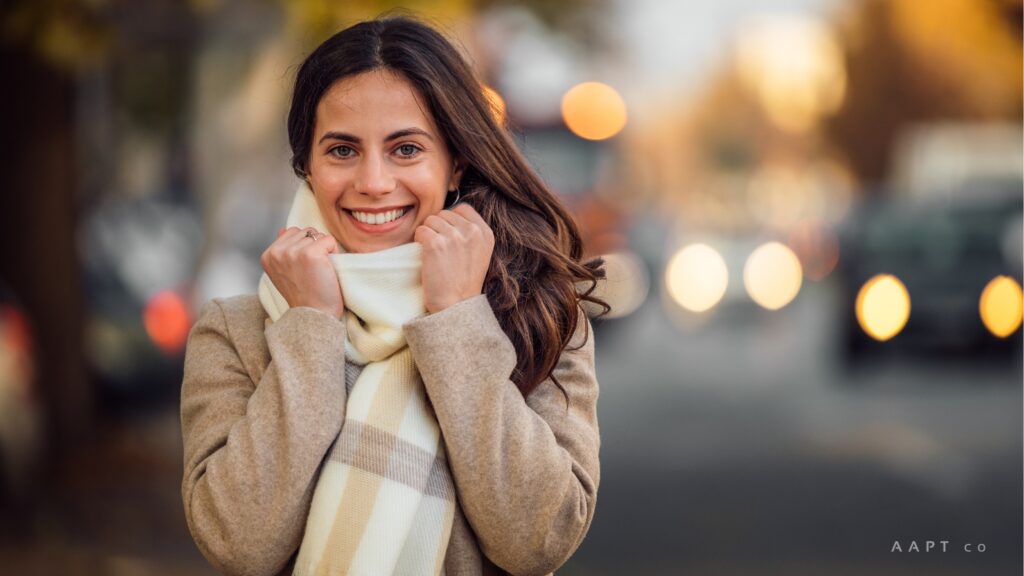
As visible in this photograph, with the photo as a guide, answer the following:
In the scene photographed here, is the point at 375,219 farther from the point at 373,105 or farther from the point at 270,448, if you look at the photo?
the point at 270,448

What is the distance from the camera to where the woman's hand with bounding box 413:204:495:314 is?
7.85 feet

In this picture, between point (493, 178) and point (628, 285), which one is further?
point (628, 285)

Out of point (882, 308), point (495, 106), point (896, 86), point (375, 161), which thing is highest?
point (896, 86)

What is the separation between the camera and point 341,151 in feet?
8.13

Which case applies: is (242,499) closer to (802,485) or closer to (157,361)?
(802,485)

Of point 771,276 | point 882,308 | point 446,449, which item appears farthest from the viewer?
point 771,276

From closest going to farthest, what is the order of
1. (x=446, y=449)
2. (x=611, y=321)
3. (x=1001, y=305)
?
(x=446, y=449)
(x=1001, y=305)
(x=611, y=321)

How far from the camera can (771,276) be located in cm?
2508

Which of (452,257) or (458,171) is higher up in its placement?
(458,171)

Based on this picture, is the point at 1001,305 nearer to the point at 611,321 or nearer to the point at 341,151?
the point at 611,321

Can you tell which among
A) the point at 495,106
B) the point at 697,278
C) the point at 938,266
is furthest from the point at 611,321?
the point at 495,106

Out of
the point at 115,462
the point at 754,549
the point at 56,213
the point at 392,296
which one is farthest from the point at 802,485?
the point at 392,296

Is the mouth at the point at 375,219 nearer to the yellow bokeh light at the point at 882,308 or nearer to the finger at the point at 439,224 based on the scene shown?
the finger at the point at 439,224

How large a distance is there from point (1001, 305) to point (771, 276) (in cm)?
1083
